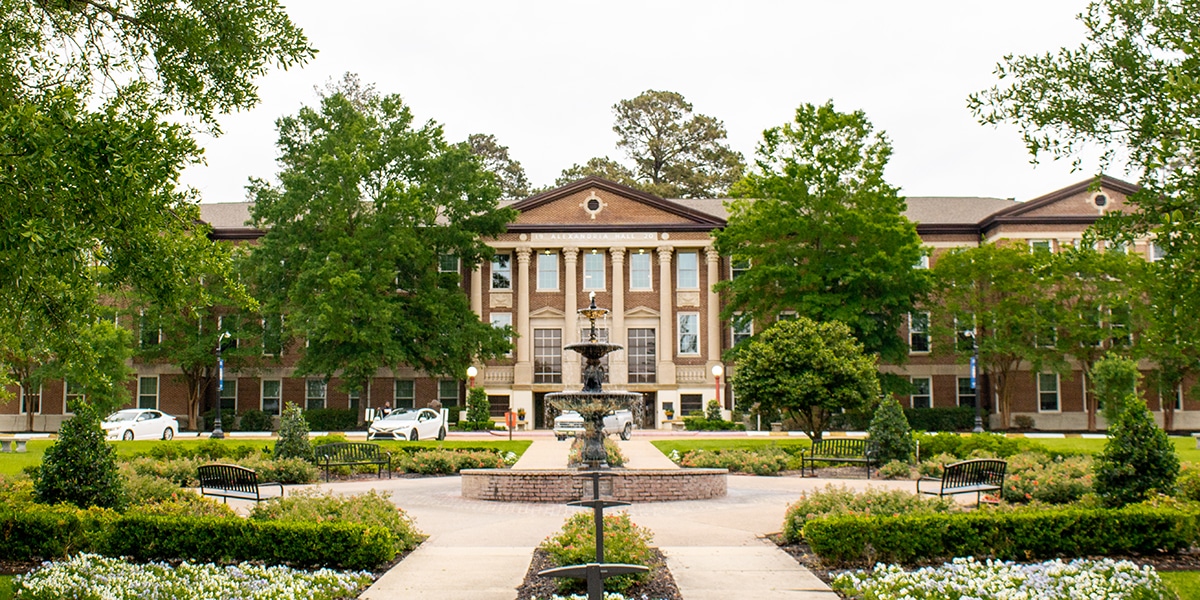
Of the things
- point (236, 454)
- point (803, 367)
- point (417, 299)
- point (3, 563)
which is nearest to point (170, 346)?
point (417, 299)

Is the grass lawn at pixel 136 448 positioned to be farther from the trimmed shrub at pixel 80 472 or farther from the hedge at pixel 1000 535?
the hedge at pixel 1000 535

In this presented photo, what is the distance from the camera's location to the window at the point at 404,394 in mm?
49469

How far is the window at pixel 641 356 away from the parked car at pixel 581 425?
11004mm

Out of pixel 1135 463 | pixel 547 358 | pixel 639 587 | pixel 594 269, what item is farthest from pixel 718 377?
pixel 639 587

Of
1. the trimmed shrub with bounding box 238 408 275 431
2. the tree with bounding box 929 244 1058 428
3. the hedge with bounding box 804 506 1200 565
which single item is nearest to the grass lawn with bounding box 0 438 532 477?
the trimmed shrub with bounding box 238 408 275 431

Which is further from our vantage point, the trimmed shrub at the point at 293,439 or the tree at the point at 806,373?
the tree at the point at 806,373

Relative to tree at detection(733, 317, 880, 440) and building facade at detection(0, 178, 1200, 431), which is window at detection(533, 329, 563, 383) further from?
tree at detection(733, 317, 880, 440)

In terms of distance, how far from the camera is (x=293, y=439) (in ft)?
70.5

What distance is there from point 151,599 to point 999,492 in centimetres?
1232

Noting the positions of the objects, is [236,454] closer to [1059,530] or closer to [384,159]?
[1059,530]

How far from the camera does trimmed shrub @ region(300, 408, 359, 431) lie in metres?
45.8

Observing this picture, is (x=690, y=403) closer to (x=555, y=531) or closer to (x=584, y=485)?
(x=584, y=485)

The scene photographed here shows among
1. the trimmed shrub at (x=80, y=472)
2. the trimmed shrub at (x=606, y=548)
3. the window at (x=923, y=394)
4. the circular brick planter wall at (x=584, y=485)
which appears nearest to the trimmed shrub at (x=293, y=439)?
the circular brick planter wall at (x=584, y=485)

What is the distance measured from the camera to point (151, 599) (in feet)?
27.3
